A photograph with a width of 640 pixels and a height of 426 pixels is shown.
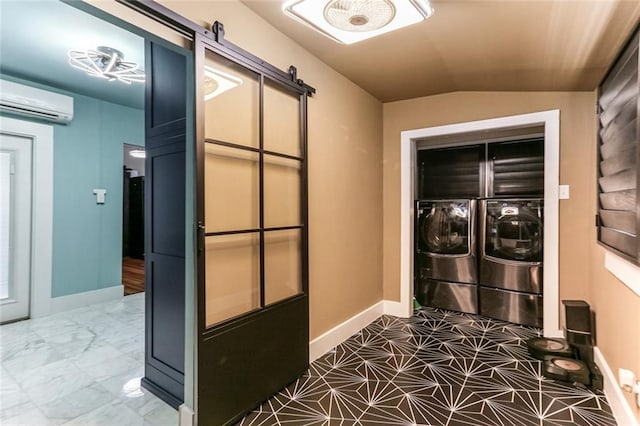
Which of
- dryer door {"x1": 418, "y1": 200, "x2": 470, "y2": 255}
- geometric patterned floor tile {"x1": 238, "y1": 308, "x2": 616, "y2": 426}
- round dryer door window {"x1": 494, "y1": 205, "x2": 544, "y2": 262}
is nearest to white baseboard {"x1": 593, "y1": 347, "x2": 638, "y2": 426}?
geometric patterned floor tile {"x1": 238, "y1": 308, "x2": 616, "y2": 426}

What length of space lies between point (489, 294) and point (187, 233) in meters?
3.21

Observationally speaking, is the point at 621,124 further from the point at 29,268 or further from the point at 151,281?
the point at 29,268

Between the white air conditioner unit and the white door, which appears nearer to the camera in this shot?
the white air conditioner unit

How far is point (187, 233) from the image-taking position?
168 cm

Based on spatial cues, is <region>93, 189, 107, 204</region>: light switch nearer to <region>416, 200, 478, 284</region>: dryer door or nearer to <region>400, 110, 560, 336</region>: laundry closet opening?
<region>400, 110, 560, 336</region>: laundry closet opening

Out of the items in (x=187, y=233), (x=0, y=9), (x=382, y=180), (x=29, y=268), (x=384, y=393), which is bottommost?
(x=384, y=393)

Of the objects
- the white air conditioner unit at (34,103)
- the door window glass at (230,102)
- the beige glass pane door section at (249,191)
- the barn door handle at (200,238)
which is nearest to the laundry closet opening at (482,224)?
the beige glass pane door section at (249,191)

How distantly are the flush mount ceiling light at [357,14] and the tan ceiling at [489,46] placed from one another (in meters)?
0.25

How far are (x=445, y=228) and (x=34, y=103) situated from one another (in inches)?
189

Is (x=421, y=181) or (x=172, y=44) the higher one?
(x=172, y=44)

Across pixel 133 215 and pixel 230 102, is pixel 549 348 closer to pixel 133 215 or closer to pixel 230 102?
pixel 230 102

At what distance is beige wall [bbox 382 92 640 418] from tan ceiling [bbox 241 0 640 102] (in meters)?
0.17

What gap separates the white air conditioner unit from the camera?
338 cm

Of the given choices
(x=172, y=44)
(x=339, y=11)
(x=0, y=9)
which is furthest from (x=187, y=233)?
(x=0, y=9)
